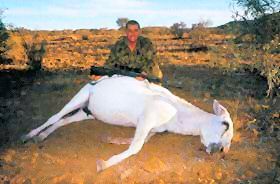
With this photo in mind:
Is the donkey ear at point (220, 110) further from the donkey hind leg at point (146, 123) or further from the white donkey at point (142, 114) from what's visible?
the donkey hind leg at point (146, 123)

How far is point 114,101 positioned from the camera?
21.2 ft

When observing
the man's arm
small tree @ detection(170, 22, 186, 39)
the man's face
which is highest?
the man's face

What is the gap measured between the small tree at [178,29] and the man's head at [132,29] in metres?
30.4

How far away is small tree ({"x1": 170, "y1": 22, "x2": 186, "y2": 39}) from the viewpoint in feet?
124

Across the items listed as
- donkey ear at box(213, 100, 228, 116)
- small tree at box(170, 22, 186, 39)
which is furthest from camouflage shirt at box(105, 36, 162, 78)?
small tree at box(170, 22, 186, 39)

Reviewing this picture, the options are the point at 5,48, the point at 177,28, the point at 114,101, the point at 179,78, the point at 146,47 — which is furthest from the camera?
the point at 177,28

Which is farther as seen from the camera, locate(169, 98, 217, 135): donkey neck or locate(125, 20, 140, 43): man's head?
locate(125, 20, 140, 43): man's head

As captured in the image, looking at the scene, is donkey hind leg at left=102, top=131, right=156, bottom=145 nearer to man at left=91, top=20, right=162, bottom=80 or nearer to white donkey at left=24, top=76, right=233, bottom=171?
white donkey at left=24, top=76, right=233, bottom=171

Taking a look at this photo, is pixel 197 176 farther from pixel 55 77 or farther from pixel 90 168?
pixel 55 77

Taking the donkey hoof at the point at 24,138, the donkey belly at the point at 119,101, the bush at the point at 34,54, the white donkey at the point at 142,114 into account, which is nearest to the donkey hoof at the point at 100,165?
the white donkey at the point at 142,114

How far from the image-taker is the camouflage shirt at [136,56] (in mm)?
7727

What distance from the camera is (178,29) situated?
37938 mm

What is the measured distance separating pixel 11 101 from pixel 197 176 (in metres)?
5.05

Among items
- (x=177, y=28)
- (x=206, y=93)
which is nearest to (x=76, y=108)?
(x=206, y=93)
